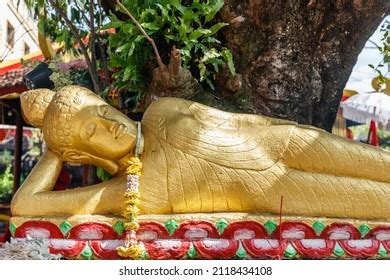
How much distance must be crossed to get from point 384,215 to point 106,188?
112 cm

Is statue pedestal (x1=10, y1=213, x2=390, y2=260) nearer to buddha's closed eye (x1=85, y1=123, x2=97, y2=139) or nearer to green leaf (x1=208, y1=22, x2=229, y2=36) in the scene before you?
buddha's closed eye (x1=85, y1=123, x2=97, y2=139)

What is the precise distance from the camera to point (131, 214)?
2.12m

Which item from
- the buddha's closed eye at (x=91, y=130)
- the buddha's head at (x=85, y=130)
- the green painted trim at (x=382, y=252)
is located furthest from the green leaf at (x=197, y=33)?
the green painted trim at (x=382, y=252)

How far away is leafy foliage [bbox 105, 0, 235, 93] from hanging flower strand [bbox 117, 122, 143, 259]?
624mm

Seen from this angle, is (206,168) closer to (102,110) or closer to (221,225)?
(221,225)

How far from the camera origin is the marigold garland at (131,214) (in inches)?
81.8

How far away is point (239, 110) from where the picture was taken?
2.73 metres

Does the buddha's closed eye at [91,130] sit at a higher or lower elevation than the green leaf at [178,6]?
lower

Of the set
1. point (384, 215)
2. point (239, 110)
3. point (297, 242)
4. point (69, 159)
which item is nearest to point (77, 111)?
point (69, 159)

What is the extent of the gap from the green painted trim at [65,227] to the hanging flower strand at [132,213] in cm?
21

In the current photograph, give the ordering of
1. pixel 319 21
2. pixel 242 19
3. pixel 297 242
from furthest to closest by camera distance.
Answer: pixel 319 21 < pixel 242 19 < pixel 297 242

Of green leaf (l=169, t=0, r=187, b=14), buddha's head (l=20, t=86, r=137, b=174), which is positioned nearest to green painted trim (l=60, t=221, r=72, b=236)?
buddha's head (l=20, t=86, r=137, b=174)

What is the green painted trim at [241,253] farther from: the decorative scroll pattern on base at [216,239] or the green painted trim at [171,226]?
the green painted trim at [171,226]

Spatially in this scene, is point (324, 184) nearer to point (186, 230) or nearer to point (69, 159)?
point (186, 230)
